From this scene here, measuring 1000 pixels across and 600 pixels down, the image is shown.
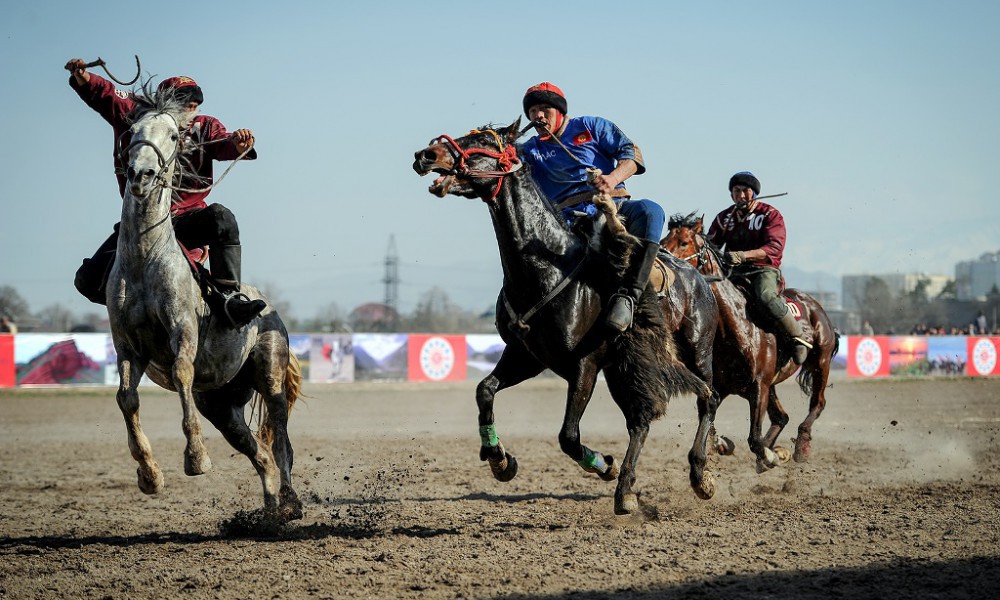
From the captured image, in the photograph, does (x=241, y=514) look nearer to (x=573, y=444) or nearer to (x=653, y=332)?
(x=573, y=444)

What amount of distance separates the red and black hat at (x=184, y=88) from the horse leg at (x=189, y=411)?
1.81 meters

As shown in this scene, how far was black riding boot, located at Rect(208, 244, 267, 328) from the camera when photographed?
6.78 m

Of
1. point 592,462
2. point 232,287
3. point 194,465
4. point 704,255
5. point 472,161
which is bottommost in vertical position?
point 592,462

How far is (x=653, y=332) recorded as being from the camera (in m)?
7.16

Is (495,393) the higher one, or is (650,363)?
(650,363)

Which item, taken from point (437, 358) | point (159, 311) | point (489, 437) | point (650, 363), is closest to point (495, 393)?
point (489, 437)

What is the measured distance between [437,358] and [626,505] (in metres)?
18.8

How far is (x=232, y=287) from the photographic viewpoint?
696cm

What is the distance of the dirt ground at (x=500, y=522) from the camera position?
5238 mm

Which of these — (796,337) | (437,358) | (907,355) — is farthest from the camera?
(907,355)

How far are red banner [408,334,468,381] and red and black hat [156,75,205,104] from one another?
18.4 metres

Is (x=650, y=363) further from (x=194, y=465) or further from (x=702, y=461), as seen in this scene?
(x=194, y=465)

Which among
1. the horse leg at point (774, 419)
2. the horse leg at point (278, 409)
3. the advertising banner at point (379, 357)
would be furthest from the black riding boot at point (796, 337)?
the advertising banner at point (379, 357)

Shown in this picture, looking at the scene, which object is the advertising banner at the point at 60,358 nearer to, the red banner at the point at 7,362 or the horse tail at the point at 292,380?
the red banner at the point at 7,362
